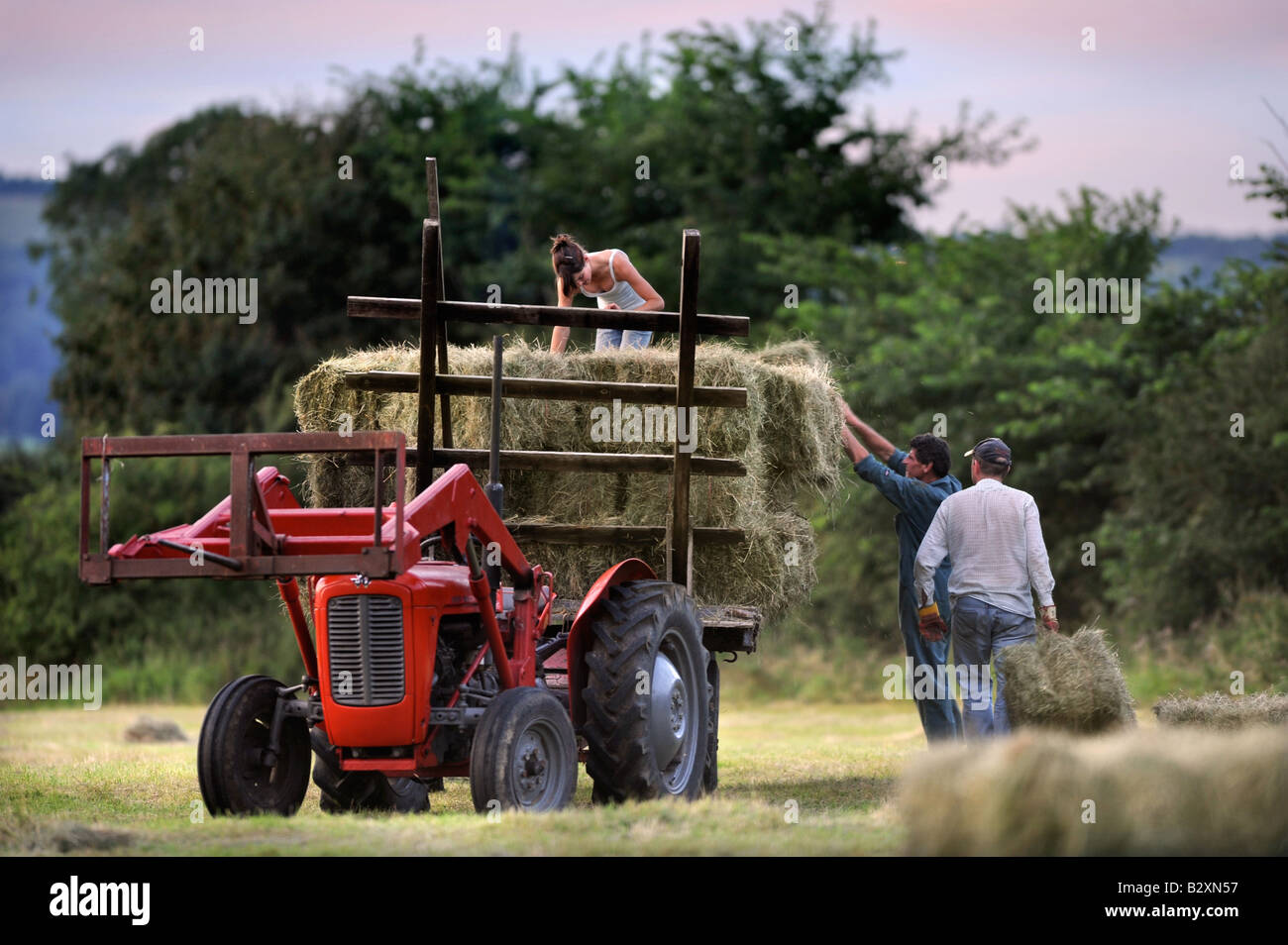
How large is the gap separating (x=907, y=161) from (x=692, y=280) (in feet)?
87.6

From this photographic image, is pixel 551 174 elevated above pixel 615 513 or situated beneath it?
elevated above

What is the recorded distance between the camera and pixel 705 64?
35.6 metres

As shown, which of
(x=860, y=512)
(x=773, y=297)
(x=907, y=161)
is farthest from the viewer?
(x=907, y=161)

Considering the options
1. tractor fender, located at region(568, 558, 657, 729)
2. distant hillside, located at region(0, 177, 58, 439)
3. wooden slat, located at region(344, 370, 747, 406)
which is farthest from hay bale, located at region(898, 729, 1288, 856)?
distant hillside, located at region(0, 177, 58, 439)

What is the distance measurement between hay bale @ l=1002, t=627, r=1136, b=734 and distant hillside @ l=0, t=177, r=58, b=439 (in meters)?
46.5

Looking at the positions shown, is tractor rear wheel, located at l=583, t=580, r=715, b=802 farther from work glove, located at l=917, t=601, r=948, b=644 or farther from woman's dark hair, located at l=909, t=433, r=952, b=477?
woman's dark hair, located at l=909, t=433, r=952, b=477

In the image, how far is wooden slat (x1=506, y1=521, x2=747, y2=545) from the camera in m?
9.79

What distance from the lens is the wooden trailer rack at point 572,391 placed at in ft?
30.1

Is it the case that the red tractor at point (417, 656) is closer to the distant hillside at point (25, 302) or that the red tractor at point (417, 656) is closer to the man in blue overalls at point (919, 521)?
the man in blue overalls at point (919, 521)

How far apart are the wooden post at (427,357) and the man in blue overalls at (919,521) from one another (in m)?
2.75

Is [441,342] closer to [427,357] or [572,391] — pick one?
[427,357]

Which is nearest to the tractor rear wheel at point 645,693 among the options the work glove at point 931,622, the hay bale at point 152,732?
the work glove at point 931,622
